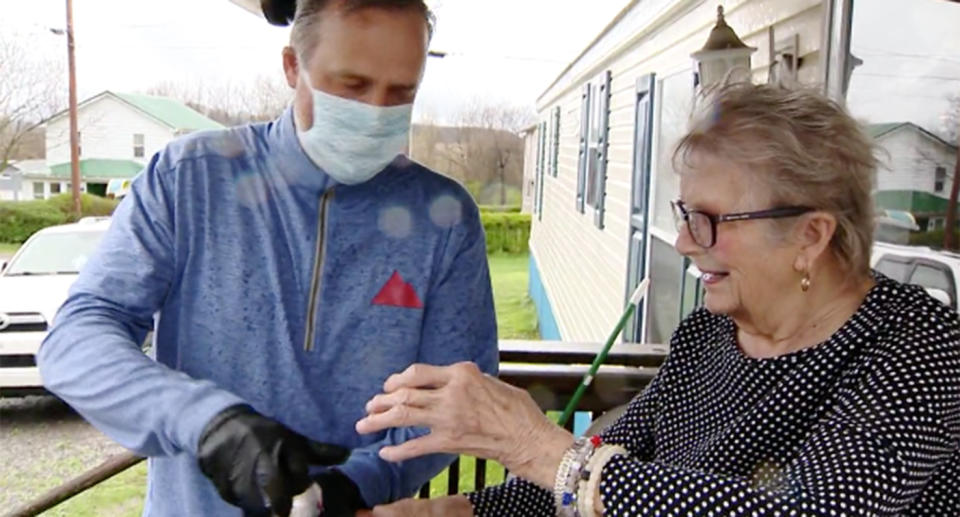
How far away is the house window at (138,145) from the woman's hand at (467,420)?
1485 centimetres

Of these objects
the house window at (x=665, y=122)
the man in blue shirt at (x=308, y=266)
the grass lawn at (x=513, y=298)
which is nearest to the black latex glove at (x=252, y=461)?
the man in blue shirt at (x=308, y=266)

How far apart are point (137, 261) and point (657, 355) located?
166cm

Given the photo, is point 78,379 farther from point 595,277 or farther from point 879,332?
point 595,277

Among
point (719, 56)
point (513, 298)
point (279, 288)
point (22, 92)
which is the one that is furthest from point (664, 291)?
point (513, 298)

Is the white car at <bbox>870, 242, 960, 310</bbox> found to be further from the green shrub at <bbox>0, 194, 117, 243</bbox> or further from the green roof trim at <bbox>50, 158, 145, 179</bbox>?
the green roof trim at <bbox>50, 158, 145, 179</bbox>

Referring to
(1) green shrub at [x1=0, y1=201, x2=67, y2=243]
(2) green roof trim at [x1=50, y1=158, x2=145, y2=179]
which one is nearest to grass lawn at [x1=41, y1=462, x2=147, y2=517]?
(1) green shrub at [x1=0, y1=201, x2=67, y2=243]

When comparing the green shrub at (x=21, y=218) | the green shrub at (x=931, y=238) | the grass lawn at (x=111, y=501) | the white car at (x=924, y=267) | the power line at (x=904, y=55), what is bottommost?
the grass lawn at (x=111, y=501)

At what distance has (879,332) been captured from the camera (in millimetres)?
1196

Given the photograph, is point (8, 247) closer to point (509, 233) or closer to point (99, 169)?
point (99, 169)

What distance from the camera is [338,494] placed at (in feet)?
3.90

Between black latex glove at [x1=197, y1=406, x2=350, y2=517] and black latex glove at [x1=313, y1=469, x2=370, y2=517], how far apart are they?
5.7 inches

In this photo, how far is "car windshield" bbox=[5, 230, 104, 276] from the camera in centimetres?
684

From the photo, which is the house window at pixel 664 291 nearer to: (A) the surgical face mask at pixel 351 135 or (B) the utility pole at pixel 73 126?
(A) the surgical face mask at pixel 351 135

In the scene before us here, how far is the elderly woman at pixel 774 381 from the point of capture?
1077mm
